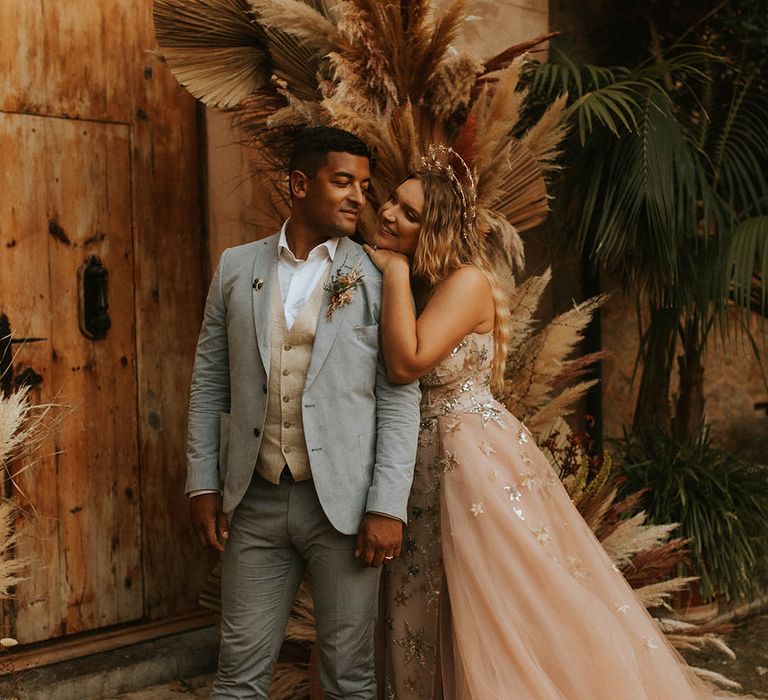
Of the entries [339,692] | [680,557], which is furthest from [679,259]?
[339,692]

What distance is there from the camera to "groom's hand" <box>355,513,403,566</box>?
2.60 meters

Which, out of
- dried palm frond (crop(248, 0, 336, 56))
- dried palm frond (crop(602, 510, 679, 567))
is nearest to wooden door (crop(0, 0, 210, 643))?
dried palm frond (crop(248, 0, 336, 56))

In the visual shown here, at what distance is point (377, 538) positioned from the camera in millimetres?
2596

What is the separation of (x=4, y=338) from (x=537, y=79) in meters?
2.64

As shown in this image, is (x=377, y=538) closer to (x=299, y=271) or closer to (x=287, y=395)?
(x=287, y=395)

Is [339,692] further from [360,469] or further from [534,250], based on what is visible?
[534,250]

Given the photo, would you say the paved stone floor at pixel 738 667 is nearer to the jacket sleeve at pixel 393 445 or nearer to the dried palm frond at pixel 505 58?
the jacket sleeve at pixel 393 445

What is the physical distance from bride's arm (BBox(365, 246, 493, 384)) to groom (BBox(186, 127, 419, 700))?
0.15 feet

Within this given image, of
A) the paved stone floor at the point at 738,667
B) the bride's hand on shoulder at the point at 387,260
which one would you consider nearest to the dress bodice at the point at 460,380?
the bride's hand on shoulder at the point at 387,260

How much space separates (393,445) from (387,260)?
1.81 ft

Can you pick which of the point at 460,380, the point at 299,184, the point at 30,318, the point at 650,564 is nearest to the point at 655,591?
the point at 650,564

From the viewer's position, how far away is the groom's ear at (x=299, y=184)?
8.94 feet

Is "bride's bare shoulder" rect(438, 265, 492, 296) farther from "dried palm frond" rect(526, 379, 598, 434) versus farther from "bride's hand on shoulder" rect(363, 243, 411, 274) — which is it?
"dried palm frond" rect(526, 379, 598, 434)

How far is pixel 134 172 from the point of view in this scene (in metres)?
3.99
